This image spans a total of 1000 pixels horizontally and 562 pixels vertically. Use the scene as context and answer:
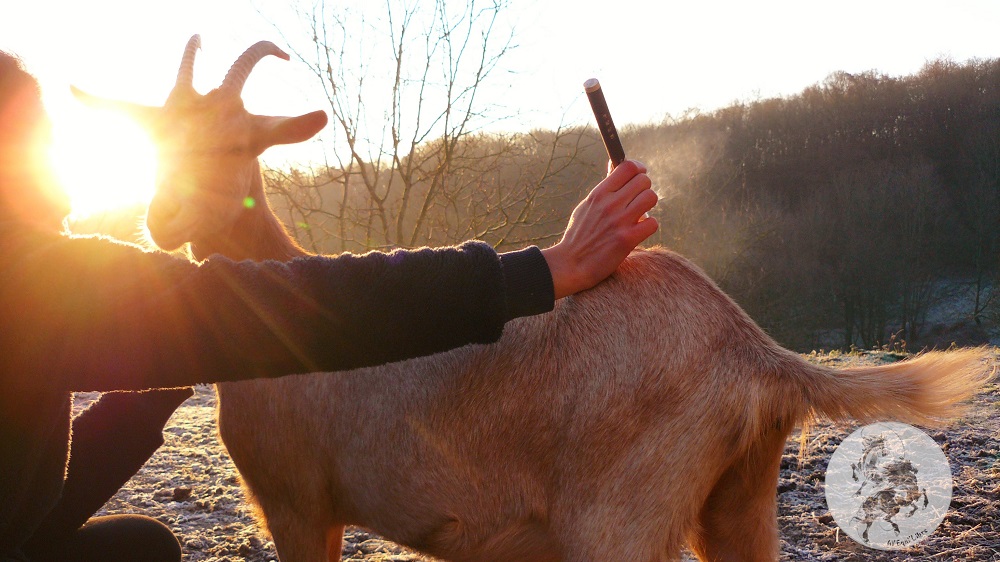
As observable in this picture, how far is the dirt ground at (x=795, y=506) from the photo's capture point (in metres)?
3.27

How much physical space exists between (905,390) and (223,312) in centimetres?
194

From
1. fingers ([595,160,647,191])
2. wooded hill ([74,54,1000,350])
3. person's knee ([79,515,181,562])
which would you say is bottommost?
wooded hill ([74,54,1000,350])

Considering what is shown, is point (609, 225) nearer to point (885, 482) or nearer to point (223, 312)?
point (223, 312)

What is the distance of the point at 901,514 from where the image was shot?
351 cm

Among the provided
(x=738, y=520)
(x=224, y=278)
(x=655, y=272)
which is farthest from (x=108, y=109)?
(x=738, y=520)

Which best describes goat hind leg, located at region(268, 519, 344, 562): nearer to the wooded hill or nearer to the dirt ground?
the dirt ground

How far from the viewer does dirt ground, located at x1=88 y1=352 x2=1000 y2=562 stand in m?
3.27

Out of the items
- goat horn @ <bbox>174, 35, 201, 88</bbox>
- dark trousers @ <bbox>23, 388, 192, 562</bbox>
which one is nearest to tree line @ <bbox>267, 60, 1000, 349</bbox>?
goat horn @ <bbox>174, 35, 201, 88</bbox>

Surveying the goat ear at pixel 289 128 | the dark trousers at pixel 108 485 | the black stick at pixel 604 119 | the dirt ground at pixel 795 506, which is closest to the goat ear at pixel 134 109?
the goat ear at pixel 289 128

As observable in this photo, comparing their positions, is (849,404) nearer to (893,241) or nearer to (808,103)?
(893,241)

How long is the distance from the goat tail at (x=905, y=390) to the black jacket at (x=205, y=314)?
1.11 metres

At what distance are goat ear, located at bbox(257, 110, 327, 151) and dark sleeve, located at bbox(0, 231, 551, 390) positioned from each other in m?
1.61

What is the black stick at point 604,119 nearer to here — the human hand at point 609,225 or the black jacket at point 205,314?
the human hand at point 609,225

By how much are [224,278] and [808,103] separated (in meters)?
58.7
